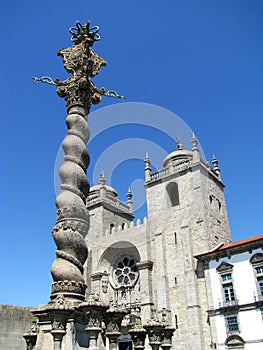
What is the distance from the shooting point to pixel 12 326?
17.5m

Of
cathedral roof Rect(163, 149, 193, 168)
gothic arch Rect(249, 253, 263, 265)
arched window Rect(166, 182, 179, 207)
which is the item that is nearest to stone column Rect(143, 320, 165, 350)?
gothic arch Rect(249, 253, 263, 265)

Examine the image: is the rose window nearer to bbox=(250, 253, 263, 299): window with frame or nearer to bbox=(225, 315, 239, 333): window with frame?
bbox=(225, 315, 239, 333): window with frame

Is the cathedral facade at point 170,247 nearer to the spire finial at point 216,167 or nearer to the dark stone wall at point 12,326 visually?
the spire finial at point 216,167

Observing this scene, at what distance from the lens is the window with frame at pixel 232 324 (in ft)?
79.5

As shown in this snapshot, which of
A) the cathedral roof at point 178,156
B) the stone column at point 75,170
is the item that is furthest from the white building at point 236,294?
the stone column at point 75,170

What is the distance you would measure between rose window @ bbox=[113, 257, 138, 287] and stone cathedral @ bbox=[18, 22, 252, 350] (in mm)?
100

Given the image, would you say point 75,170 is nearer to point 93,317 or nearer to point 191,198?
point 93,317

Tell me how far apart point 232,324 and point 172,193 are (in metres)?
14.2

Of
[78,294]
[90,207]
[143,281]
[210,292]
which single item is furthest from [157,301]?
[78,294]

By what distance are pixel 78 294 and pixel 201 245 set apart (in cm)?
2168

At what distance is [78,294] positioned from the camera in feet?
27.2

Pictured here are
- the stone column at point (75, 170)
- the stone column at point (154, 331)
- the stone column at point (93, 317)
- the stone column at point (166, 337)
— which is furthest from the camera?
the stone column at point (166, 337)

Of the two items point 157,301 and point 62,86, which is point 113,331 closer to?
point 62,86

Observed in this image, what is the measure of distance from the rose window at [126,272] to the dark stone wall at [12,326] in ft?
54.9
